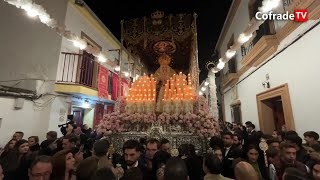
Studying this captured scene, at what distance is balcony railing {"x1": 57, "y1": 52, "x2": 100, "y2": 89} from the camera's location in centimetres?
828

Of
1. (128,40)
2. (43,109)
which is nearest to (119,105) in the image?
(128,40)

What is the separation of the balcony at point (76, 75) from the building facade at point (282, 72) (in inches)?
272

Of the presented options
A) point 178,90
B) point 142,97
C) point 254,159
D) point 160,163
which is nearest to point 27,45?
point 142,97

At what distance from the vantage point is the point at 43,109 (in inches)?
298

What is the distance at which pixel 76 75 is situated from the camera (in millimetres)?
8531

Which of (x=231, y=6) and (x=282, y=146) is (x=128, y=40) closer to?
A: (x=282, y=146)

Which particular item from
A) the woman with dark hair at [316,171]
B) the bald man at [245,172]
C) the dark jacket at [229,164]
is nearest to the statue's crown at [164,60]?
the dark jacket at [229,164]

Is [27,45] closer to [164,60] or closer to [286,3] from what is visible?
[164,60]

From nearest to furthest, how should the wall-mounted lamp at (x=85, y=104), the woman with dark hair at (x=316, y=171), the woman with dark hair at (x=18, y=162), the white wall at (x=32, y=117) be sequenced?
the woman with dark hair at (x=316, y=171) → the woman with dark hair at (x=18, y=162) → the white wall at (x=32, y=117) → the wall-mounted lamp at (x=85, y=104)

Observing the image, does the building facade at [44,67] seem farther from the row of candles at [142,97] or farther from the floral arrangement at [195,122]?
the floral arrangement at [195,122]

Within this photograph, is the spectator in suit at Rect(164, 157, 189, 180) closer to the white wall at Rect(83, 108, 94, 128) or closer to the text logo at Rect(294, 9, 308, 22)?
the text logo at Rect(294, 9, 308, 22)

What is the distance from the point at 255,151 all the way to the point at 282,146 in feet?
1.38

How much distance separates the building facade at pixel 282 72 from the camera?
468cm

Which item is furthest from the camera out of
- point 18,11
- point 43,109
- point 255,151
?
point 18,11
